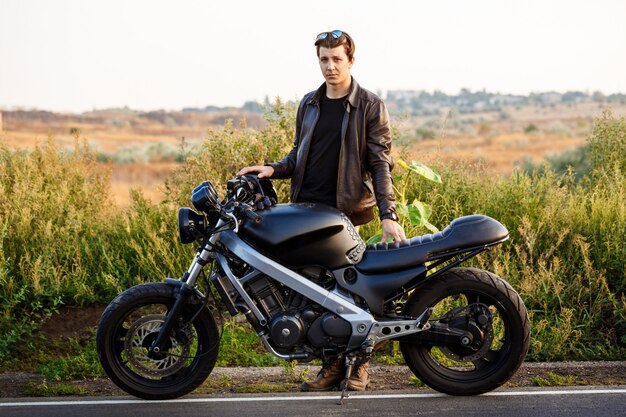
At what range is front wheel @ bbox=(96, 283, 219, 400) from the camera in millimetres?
6148

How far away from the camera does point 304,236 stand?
5957 millimetres

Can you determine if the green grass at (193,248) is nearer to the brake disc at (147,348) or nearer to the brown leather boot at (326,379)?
the brown leather boot at (326,379)

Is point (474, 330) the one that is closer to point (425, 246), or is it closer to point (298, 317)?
point (425, 246)

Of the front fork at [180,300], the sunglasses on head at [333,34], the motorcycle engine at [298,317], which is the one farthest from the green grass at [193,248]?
the sunglasses on head at [333,34]

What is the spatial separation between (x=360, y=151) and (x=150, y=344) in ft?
6.50

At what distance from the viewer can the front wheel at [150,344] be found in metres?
6.15

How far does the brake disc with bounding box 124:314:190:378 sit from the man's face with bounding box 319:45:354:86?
79.8 inches

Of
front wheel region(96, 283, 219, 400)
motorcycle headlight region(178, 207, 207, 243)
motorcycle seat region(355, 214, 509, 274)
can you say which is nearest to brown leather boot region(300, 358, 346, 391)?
front wheel region(96, 283, 219, 400)

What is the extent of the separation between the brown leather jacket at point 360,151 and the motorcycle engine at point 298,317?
0.66m

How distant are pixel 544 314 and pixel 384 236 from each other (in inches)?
105

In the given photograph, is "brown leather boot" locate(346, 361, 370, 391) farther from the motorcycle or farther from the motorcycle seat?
the motorcycle seat

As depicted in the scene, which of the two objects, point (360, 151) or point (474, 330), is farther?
point (360, 151)

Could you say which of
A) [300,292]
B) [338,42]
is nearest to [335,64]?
[338,42]

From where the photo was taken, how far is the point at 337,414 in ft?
19.2
